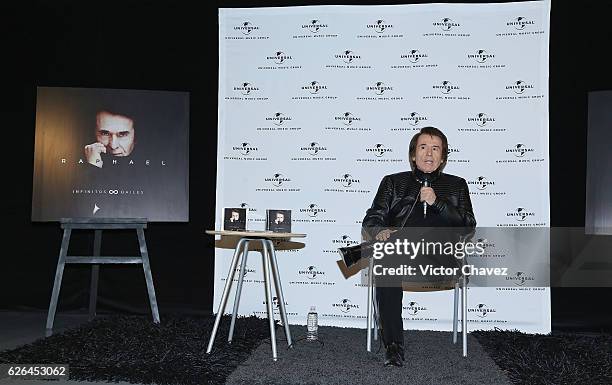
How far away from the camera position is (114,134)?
4164 mm

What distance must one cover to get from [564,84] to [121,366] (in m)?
3.55

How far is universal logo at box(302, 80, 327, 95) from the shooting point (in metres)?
4.51

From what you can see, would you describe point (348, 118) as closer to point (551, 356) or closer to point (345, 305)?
point (345, 305)

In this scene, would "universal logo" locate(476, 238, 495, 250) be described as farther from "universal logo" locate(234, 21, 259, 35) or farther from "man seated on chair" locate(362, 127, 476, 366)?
"universal logo" locate(234, 21, 259, 35)

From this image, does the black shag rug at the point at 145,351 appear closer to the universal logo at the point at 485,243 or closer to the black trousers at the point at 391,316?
the black trousers at the point at 391,316

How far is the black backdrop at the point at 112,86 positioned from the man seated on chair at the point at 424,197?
1617mm

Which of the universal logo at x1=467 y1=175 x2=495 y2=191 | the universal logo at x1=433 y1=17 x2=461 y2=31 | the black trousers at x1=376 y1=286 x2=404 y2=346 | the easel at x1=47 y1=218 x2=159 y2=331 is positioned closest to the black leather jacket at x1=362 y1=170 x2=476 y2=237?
the black trousers at x1=376 y1=286 x2=404 y2=346

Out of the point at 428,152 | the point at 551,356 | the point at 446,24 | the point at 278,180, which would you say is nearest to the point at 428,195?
the point at 428,152

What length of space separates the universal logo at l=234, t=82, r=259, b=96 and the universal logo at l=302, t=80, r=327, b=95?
39 centimetres

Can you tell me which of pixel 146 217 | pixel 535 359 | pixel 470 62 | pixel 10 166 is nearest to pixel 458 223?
pixel 535 359

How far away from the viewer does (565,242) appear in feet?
14.1

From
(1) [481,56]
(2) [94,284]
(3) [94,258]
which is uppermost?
(1) [481,56]

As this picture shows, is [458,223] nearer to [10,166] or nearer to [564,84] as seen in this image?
[564,84]

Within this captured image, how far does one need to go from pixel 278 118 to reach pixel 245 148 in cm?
34
